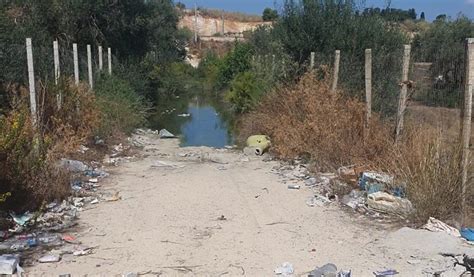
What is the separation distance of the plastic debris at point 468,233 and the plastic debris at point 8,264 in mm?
4656

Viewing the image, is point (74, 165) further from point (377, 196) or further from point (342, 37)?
point (342, 37)

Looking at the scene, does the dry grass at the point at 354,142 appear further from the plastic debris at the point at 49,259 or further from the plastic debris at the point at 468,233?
the plastic debris at the point at 49,259

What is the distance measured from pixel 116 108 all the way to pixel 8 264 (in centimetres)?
967

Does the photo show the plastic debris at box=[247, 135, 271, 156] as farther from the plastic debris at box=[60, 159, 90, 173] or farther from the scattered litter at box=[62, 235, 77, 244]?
the scattered litter at box=[62, 235, 77, 244]

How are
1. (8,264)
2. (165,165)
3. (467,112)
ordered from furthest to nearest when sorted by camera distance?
(165,165), (467,112), (8,264)

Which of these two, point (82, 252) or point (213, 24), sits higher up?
point (213, 24)

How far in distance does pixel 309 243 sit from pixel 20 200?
3.57m

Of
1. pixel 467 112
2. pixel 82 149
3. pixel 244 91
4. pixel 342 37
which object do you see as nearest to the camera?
pixel 467 112

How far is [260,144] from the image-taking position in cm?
1216

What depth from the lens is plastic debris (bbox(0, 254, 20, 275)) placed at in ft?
15.8

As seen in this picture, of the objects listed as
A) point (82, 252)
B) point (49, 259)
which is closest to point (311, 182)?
point (82, 252)

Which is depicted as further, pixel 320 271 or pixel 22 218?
pixel 22 218

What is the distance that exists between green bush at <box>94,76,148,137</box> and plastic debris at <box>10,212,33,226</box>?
576cm

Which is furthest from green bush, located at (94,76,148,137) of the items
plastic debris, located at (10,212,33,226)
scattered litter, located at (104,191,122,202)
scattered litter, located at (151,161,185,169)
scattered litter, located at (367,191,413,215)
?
scattered litter, located at (367,191,413,215)
